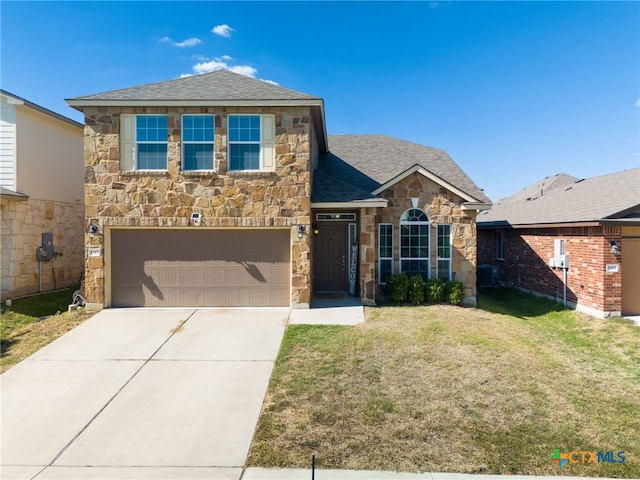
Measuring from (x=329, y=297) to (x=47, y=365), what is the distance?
6929 millimetres

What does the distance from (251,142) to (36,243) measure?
815 centimetres

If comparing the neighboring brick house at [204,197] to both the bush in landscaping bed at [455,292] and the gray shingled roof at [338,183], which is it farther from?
the bush in landscaping bed at [455,292]

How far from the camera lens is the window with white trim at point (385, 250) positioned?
35.5 ft

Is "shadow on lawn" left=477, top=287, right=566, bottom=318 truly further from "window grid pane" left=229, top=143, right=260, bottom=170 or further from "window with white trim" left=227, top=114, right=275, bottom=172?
"window grid pane" left=229, top=143, right=260, bottom=170

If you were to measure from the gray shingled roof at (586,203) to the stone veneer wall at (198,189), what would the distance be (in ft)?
29.2

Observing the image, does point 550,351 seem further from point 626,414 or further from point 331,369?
point 331,369

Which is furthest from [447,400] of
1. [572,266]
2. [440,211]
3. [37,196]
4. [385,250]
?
[37,196]

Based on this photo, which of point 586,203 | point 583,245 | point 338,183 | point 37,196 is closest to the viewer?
point 583,245

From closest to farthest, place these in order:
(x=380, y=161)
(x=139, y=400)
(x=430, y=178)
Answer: (x=139, y=400), (x=430, y=178), (x=380, y=161)

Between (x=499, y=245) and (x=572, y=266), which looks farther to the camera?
(x=499, y=245)

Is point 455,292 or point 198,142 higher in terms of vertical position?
point 198,142

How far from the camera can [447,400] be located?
511 centimetres

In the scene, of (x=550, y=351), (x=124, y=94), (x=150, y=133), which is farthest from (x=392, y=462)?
(x=124, y=94)

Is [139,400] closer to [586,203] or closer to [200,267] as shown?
[200,267]
